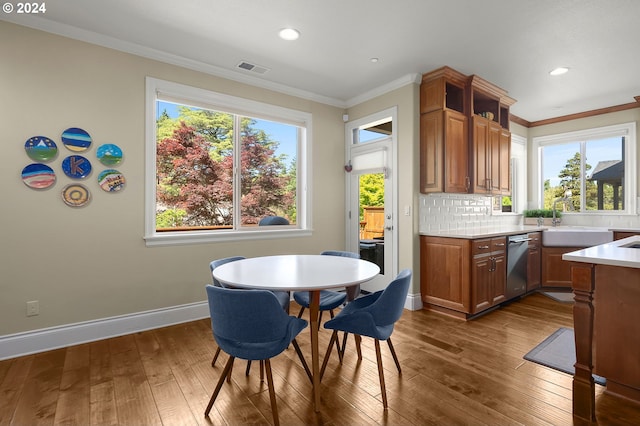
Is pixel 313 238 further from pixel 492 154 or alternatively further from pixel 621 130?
pixel 621 130

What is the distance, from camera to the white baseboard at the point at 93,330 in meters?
2.61

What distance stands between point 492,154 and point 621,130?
7.58 ft

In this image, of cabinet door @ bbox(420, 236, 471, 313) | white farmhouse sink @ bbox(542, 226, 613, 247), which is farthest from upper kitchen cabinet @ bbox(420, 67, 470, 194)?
white farmhouse sink @ bbox(542, 226, 613, 247)

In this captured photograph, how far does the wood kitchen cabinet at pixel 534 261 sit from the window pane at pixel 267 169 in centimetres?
329

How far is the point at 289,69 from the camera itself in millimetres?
3621

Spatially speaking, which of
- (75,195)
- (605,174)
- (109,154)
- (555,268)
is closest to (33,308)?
(75,195)

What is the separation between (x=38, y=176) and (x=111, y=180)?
0.52 m

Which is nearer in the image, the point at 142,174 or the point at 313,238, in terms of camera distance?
the point at 142,174

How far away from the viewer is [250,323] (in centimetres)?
164

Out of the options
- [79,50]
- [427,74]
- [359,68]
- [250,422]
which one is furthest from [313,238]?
[79,50]

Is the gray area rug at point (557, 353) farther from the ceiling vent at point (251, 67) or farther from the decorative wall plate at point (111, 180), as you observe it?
the decorative wall plate at point (111, 180)

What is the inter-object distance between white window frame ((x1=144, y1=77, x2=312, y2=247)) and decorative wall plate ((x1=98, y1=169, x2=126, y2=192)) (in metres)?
0.22

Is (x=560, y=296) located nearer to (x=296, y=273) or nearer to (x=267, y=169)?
(x=296, y=273)

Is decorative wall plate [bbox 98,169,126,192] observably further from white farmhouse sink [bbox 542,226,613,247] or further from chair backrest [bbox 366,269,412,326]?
white farmhouse sink [bbox 542,226,613,247]
